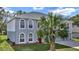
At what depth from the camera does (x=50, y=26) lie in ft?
10.1

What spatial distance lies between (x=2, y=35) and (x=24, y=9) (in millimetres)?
485

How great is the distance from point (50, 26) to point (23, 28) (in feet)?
1.27

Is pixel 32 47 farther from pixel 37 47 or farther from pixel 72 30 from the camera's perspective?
pixel 72 30

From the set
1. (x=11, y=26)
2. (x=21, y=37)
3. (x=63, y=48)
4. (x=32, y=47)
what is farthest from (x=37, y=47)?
(x=11, y=26)

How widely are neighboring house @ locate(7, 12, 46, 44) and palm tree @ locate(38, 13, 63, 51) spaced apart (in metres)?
0.09

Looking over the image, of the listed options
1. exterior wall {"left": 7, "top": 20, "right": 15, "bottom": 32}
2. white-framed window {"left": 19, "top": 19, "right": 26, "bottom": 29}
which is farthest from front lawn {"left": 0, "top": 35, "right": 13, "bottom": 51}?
white-framed window {"left": 19, "top": 19, "right": 26, "bottom": 29}

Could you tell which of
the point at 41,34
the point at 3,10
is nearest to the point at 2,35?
the point at 3,10

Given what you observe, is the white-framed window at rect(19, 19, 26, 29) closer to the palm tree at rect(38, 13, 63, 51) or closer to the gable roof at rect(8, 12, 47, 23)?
the gable roof at rect(8, 12, 47, 23)

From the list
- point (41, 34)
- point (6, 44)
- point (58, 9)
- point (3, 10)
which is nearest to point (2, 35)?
point (6, 44)

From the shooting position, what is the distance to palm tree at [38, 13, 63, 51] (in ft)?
10.0

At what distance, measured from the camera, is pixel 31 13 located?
3059 millimetres
